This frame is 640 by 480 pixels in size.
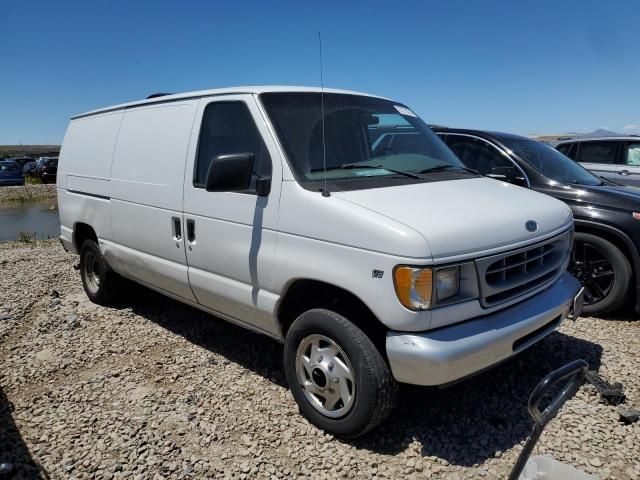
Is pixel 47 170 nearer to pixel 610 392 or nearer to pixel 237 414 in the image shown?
pixel 237 414

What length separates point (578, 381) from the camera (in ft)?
6.34

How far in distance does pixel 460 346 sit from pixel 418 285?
0.41m

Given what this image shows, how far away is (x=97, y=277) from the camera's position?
565 cm

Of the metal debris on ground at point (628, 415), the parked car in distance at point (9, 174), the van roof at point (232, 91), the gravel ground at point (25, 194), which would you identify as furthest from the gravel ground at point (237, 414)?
the parked car in distance at point (9, 174)

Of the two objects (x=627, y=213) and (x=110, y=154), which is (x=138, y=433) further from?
(x=627, y=213)

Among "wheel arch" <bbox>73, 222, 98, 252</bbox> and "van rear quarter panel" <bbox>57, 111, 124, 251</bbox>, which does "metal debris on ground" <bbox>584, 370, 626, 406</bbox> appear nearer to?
"van rear quarter panel" <bbox>57, 111, 124, 251</bbox>

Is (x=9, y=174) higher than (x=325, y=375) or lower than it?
lower

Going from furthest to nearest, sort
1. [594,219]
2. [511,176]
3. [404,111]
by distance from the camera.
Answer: [511,176] < [594,219] < [404,111]

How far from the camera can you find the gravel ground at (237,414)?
9.71 ft

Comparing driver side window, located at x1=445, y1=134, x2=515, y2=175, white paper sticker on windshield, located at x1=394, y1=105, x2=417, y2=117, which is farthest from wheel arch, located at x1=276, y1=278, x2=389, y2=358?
driver side window, located at x1=445, y1=134, x2=515, y2=175

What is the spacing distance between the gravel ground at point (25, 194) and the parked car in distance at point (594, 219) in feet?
75.1

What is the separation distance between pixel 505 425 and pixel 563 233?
1.35m

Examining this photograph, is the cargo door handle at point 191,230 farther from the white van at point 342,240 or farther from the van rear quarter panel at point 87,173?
the van rear quarter panel at point 87,173

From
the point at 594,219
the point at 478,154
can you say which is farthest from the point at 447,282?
the point at 478,154
